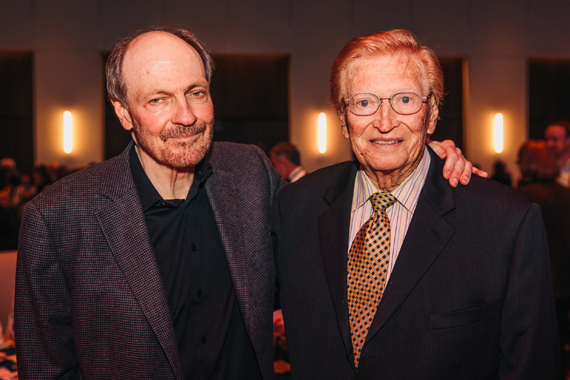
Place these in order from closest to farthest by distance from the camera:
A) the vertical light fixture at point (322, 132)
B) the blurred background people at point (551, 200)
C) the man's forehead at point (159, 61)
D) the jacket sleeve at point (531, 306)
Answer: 1. the jacket sleeve at point (531, 306)
2. the man's forehead at point (159, 61)
3. the blurred background people at point (551, 200)
4. the vertical light fixture at point (322, 132)

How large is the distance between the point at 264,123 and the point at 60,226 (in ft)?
23.2

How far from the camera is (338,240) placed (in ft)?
4.69

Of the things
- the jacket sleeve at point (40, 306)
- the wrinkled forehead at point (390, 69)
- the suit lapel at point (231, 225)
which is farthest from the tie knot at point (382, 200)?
the jacket sleeve at point (40, 306)

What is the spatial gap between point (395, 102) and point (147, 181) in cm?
86

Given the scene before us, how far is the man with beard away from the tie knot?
0.28 metres

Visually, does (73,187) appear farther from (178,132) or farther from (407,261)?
(407,261)

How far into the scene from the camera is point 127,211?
1391 millimetres

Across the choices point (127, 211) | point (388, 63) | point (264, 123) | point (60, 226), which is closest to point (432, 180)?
point (388, 63)

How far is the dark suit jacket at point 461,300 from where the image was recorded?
121cm

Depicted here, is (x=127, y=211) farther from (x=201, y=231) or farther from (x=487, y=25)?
(x=487, y=25)

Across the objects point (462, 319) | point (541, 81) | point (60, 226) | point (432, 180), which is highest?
point (541, 81)

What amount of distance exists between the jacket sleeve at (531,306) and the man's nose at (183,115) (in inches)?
40.5

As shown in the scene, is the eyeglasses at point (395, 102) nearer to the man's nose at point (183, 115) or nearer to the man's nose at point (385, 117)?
the man's nose at point (385, 117)

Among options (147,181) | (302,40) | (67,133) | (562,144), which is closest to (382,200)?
(147,181)
